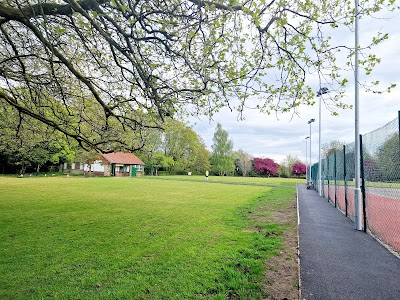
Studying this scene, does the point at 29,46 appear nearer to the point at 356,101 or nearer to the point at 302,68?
the point at 302,68

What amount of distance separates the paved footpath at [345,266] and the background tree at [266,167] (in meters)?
67.3

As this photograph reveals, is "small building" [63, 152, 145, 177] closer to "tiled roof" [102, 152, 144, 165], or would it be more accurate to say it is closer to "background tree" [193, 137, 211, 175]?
"tiled roof" [102, 152, 144, 165]

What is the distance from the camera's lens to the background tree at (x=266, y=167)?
73306 mm

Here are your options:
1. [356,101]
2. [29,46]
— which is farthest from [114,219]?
[356,101]

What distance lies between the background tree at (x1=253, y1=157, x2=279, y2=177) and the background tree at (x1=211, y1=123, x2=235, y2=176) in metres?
7.30

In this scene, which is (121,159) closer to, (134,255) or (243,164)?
(243,164)

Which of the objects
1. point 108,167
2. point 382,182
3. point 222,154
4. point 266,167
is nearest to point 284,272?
point 382,182

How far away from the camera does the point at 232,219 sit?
9.27m

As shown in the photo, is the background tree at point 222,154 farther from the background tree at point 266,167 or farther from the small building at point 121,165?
the small building at point 121,165

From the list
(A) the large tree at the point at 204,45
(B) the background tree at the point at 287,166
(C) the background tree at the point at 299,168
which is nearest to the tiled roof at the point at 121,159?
(B) the background tree at the point at 287,166

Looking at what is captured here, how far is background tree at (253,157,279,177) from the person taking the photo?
241 feet

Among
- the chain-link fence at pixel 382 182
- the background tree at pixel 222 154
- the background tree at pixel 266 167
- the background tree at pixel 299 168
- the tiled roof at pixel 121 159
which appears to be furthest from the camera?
the background tree at pixel 266 167

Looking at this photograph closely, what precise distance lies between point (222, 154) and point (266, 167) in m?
12.3

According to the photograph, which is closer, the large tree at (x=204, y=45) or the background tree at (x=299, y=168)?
the large tree at (x=204, y=45)
